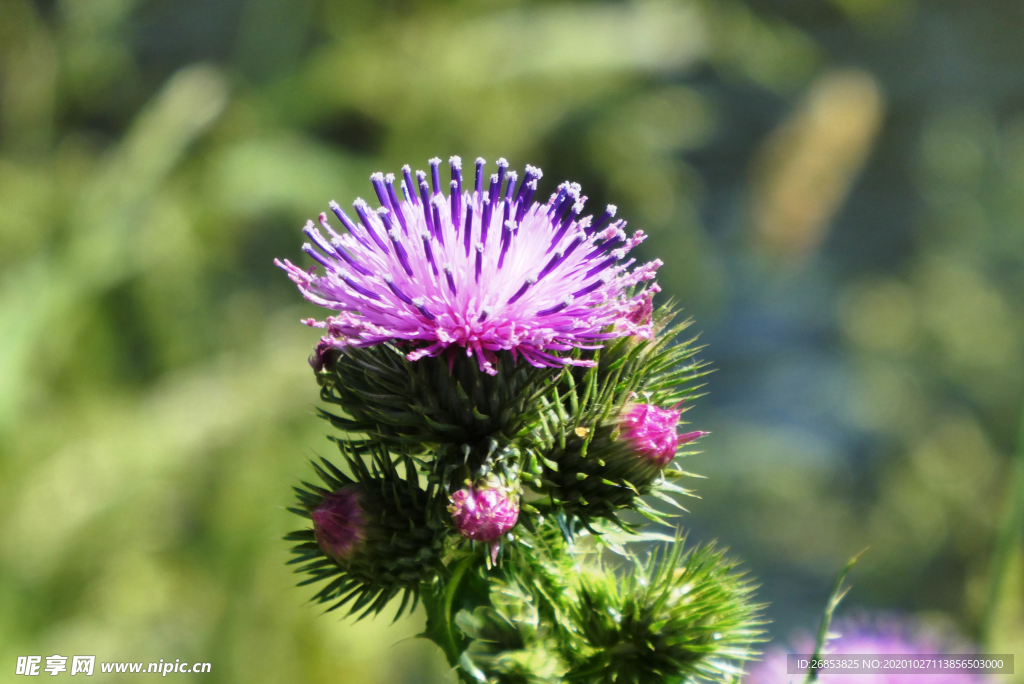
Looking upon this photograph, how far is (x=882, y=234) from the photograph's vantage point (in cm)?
1224

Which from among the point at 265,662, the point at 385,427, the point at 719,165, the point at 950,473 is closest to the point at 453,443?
the point at 385,427

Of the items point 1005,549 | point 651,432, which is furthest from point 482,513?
point 1005,549

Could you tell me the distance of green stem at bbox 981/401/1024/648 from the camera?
9.48ft

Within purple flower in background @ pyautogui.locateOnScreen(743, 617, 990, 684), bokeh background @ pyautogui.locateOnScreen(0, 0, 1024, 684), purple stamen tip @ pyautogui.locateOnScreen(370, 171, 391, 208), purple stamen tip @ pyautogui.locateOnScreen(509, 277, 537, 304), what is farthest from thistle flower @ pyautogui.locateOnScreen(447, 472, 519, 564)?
bokeh background @ pyautogui.locateOnScreen(0, 0, 1024, 684)

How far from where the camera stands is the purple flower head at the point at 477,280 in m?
2.01

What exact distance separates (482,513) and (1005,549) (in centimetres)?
213

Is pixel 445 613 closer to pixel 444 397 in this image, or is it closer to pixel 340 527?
pixel 340 527

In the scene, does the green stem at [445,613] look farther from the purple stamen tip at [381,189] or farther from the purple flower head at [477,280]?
the purple stamen tip at [381,189]

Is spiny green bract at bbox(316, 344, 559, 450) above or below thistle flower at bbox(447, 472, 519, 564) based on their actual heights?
above

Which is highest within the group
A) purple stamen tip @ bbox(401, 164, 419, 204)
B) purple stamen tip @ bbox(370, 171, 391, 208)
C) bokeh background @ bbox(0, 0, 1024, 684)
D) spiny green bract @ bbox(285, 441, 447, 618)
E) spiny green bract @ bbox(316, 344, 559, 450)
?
bokeh background @ bbox(0, 0, 1024, 684)

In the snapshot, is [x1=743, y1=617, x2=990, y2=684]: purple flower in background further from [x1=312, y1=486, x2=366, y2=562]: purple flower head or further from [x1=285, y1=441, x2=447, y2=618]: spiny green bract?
[x1=312, y1=486, x2=366, y2=562]: purple flower head

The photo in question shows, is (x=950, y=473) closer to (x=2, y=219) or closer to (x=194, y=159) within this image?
(x=194, y=159)

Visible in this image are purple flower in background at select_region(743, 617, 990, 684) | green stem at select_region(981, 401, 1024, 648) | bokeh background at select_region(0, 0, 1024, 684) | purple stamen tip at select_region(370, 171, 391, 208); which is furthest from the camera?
bokeh background at select_region(0, 0, 1024, 684)

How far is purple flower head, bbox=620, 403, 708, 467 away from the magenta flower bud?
0.35 meters
